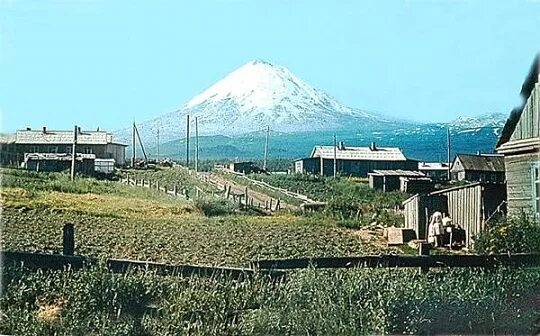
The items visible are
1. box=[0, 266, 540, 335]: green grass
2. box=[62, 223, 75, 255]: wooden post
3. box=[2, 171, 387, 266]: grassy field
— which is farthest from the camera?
box=[62, 223, 75, 255]: wooden post

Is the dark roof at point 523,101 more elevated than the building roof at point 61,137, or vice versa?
the dark roof at point 523,101

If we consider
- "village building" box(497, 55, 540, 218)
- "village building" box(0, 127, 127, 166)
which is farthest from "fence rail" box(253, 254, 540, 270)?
"village building" box(0, 127, 127, 166)

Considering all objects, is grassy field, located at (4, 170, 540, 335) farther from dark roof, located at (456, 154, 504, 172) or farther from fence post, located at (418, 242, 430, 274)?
dark roof, located at (456, 154, 504, 172)

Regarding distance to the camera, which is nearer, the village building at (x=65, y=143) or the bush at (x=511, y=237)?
the bush at (x=511, y=237)

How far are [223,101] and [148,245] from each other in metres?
1.01

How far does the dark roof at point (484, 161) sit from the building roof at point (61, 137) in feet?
7.12

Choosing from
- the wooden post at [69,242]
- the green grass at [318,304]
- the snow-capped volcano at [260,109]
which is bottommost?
the green grass at [318,304]

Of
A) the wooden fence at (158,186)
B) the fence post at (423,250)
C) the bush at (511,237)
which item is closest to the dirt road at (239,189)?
the wooden fence at (158,186)

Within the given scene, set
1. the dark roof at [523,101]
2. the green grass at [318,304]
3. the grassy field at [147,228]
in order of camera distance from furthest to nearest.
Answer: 1. the grassy field at [147,228]
2. the green grass at [318,304]
3. the dark roof at [523,101]

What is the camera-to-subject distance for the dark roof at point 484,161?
7191 mm

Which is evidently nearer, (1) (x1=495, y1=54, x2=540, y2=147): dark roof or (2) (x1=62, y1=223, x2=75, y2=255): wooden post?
(1) (x1=495, y1=54, x2=540, y2=147): dark roof

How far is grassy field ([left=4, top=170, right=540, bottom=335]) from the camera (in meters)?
7.15

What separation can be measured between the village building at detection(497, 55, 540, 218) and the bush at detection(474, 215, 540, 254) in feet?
0.20

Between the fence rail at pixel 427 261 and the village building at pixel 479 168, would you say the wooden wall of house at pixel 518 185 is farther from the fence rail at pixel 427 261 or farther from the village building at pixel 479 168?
the fence rail at pixel 427 261
